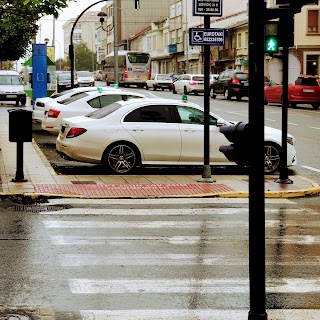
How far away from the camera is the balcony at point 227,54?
77250mm

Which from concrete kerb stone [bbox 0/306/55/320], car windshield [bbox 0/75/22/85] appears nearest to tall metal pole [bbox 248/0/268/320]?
concrete kerb stone [bbox 0/306/55/320]

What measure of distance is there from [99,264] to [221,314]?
2048 mm

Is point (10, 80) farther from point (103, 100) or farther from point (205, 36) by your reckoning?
point (205, 36)

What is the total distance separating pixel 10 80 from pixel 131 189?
2989 centimetres

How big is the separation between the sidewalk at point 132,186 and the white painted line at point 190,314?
6563 millimetres

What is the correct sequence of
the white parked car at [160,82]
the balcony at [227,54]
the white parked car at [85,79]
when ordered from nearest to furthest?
the white parked car at [160,82]
the white parked car at [85,79]
the balcony at [227,54]

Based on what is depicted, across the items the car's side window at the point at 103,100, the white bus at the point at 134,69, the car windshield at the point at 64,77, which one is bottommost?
the car's side window at the point at 103,100

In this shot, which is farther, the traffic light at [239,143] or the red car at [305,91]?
the red car at [305,91]

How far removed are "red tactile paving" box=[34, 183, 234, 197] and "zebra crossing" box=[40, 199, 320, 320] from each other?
0.64 metres

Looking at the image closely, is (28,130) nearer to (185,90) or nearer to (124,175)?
(124,175)

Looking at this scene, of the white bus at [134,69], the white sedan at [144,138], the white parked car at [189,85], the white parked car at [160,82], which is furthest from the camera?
the white bus at [134,69]

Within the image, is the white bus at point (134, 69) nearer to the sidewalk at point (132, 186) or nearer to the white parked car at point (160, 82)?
the white parked car at point (160, 82)

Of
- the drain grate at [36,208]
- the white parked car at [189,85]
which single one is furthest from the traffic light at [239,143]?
the white parked car at [189,85]

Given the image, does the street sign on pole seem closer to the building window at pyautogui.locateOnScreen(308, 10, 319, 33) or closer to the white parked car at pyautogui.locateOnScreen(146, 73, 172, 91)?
the white parked car at pyautogui.locateOnScreen(146, 73, 172, 91)
